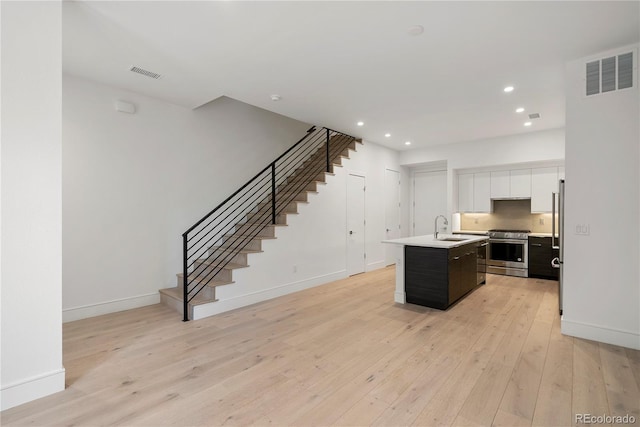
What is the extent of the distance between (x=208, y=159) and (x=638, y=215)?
210 inches

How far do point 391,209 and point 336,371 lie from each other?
17.9ft

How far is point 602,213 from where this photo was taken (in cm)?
306

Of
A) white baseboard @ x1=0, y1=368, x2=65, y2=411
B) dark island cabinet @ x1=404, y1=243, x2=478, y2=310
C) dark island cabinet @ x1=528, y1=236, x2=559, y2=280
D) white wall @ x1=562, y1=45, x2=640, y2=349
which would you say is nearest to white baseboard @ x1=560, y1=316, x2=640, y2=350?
white wall @ x1=562, y1=45, x2=640, y2=349

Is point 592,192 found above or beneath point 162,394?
above

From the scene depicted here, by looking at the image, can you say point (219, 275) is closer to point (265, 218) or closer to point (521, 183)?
point (265, 218)

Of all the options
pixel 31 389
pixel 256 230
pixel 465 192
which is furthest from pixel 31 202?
pixel 465 192

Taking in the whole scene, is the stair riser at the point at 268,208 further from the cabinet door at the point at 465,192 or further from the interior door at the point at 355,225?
the cabinet door at the point at 465,192

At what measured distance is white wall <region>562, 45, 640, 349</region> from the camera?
9.62 feet

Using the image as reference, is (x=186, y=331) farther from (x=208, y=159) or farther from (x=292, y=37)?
(x=292, y=37)

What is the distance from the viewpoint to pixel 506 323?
3.62 metres

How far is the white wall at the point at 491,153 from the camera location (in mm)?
5906

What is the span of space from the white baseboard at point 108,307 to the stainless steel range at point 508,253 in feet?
20.7

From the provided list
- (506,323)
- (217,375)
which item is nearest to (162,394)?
(217,375)

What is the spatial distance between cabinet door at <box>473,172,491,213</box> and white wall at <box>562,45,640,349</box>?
374 cm
